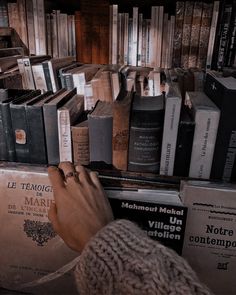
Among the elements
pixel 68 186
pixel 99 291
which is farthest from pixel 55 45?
pixel 99 291

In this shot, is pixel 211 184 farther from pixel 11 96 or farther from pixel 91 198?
pixel 11 96

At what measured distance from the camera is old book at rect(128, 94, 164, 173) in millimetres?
667

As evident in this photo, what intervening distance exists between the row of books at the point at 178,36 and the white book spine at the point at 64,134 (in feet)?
2.38

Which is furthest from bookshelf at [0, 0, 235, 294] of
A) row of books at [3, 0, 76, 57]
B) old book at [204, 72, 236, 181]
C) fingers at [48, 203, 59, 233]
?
fingers at [48, 203, 59, 233]

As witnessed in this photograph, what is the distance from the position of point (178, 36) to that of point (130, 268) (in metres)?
1.11

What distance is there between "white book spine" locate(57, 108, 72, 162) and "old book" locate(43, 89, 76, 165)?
0.05 feet

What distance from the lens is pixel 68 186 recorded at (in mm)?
573

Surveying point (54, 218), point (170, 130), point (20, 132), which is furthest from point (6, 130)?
point (170, 130)

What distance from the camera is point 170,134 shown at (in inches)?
26.7

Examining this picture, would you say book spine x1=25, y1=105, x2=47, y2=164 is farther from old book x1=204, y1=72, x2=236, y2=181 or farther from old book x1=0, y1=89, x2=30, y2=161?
old book x1=204, y1=72, x2=236, y2=181

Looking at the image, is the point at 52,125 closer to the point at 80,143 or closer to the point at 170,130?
the point at 80,143

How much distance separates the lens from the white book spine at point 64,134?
2.30 ft

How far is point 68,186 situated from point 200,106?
0.37 m

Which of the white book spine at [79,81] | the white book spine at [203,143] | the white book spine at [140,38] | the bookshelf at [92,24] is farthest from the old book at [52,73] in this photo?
the white book spine at [203,143]
